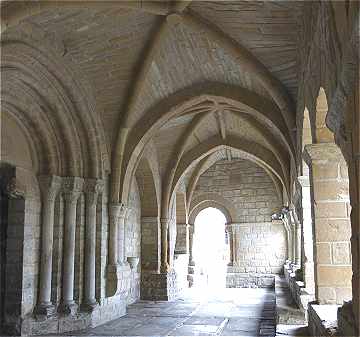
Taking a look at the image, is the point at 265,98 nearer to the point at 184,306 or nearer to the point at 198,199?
the point at 184,306

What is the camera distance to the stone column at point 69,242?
7.27 metres

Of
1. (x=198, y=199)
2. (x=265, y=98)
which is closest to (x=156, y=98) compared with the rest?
(x=265, y=98)

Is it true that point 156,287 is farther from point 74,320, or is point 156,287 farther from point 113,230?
point 74,320

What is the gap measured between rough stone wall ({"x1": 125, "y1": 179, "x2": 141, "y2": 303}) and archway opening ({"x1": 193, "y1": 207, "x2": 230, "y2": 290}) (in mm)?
4999

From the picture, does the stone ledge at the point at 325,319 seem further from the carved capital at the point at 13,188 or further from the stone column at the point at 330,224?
the carved capital at the point at 13,188

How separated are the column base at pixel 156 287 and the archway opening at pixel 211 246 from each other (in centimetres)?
488

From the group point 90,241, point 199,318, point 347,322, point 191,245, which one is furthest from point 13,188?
point 191,245

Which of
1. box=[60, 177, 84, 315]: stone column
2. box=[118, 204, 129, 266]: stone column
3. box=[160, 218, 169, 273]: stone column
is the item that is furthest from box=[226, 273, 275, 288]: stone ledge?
box=[60, 177, 84, 315]: stone column

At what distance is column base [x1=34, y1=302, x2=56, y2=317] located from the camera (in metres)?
6.80

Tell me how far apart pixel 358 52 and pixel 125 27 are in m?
4.68

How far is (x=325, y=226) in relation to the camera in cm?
417

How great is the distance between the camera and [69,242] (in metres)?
7.38

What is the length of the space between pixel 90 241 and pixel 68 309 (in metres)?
1.16

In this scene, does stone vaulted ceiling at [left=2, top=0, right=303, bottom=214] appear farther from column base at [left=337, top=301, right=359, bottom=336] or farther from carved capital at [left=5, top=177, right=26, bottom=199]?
column base at [left=337, top=301, right=359, bottom=336]
